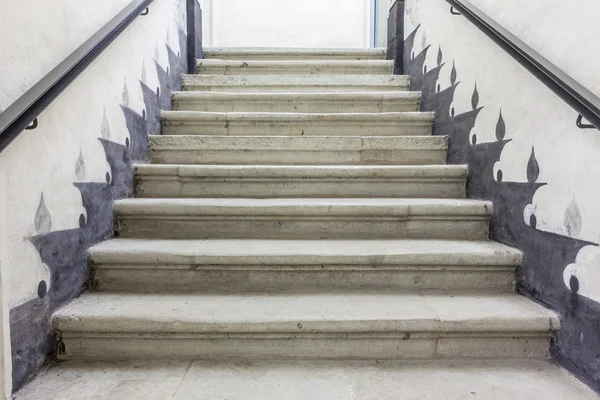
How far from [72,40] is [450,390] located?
1.69m

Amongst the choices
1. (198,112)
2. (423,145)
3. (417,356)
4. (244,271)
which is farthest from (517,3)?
(198,112)

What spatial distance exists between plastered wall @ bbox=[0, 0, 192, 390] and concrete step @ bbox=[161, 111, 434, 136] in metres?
0.32

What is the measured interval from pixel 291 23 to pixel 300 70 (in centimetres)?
203

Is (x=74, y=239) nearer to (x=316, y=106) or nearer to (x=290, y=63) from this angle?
(x=316, y=106)

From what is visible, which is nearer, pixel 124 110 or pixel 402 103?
pixel 124 110

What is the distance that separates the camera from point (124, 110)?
1.74 metres

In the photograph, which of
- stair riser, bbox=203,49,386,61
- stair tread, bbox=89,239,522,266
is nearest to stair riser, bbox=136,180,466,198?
stair tread, bbox=89,239,522,266

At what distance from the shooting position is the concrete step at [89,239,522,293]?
1.38 metres

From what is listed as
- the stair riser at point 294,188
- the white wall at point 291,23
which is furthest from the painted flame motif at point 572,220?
the white wall at point 291,23

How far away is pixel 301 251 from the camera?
1.41 metres

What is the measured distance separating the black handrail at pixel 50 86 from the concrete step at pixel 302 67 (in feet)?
4.54

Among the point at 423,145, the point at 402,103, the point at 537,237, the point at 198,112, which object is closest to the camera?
the point at 537,237

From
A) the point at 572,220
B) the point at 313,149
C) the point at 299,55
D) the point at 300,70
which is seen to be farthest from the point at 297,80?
the point at 572,220

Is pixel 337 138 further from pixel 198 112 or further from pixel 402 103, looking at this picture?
pixel 198 112
